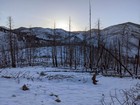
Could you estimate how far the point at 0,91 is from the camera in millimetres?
9445

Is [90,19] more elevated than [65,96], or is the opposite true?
[90,19]

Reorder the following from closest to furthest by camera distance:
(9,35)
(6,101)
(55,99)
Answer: (6,101)
(55,99)
(9,35)

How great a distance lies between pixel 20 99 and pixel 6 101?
2.38 ft

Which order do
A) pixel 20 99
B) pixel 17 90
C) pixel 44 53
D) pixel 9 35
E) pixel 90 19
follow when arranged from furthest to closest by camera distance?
pixel 44 53, pixel 9 35, pixel 90 19, pixel 17 90, pixel 20 99

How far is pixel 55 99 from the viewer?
9219mm

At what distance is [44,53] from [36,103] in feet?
266

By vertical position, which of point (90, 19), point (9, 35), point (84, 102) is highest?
point (90, 19)

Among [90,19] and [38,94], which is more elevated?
[90,19]

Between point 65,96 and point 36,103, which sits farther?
point 65,96

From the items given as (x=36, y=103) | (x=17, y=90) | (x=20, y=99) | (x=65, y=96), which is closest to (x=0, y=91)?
(x=17, y=90)

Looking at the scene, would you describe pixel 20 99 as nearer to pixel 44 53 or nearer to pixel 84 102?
pixel 84 102

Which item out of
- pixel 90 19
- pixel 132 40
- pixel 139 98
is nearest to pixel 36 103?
pixel 139 98

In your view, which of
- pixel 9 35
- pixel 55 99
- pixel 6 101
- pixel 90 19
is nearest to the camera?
pixel 6 101

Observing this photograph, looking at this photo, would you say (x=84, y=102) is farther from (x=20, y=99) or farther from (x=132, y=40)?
(x=132, y=40)
